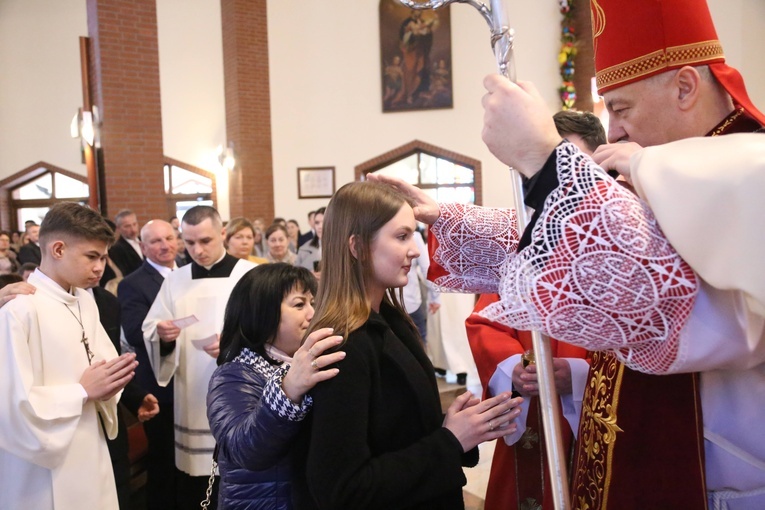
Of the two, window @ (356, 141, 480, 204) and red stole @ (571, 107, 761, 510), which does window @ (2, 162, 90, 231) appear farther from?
red stole @ (571, 107, 761, 510)

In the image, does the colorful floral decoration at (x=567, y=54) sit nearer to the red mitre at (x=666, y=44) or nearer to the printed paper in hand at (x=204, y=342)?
the printed paper in hand at (x=204, y=342)

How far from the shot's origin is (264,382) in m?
2.19

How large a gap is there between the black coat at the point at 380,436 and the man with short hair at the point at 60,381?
53.9 inches

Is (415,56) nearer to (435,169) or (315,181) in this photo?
(435,169)

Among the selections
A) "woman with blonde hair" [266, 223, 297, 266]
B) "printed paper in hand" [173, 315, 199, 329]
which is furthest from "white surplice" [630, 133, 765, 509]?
"woman with blonde hair" [266, 223, 297, 266]

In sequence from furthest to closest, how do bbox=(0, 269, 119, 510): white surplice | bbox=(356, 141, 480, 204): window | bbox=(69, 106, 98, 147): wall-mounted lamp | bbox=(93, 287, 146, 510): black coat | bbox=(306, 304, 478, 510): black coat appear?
bbox=(356, 141, 480, 204): window
bbox=(69, 106, 98, 147): wall-mounted lamp
bbox=(93, 287, 146, 510): black coat
bbox=(0, 269, 119, 510): white surplice
bbox=(306, 304, 478, 510): black coat

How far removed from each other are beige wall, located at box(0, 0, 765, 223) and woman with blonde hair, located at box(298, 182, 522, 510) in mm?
10423

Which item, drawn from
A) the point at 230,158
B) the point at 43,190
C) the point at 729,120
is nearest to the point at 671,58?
the point at 729,120

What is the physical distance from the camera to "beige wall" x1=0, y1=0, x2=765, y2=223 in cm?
1183

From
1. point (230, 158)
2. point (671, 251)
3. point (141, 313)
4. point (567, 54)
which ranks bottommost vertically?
point (141, 313)

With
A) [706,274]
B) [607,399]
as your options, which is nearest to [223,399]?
[607,399]

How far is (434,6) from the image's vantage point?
1125 millimetres

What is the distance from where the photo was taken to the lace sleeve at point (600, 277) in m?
0.81

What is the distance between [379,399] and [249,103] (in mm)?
10828
